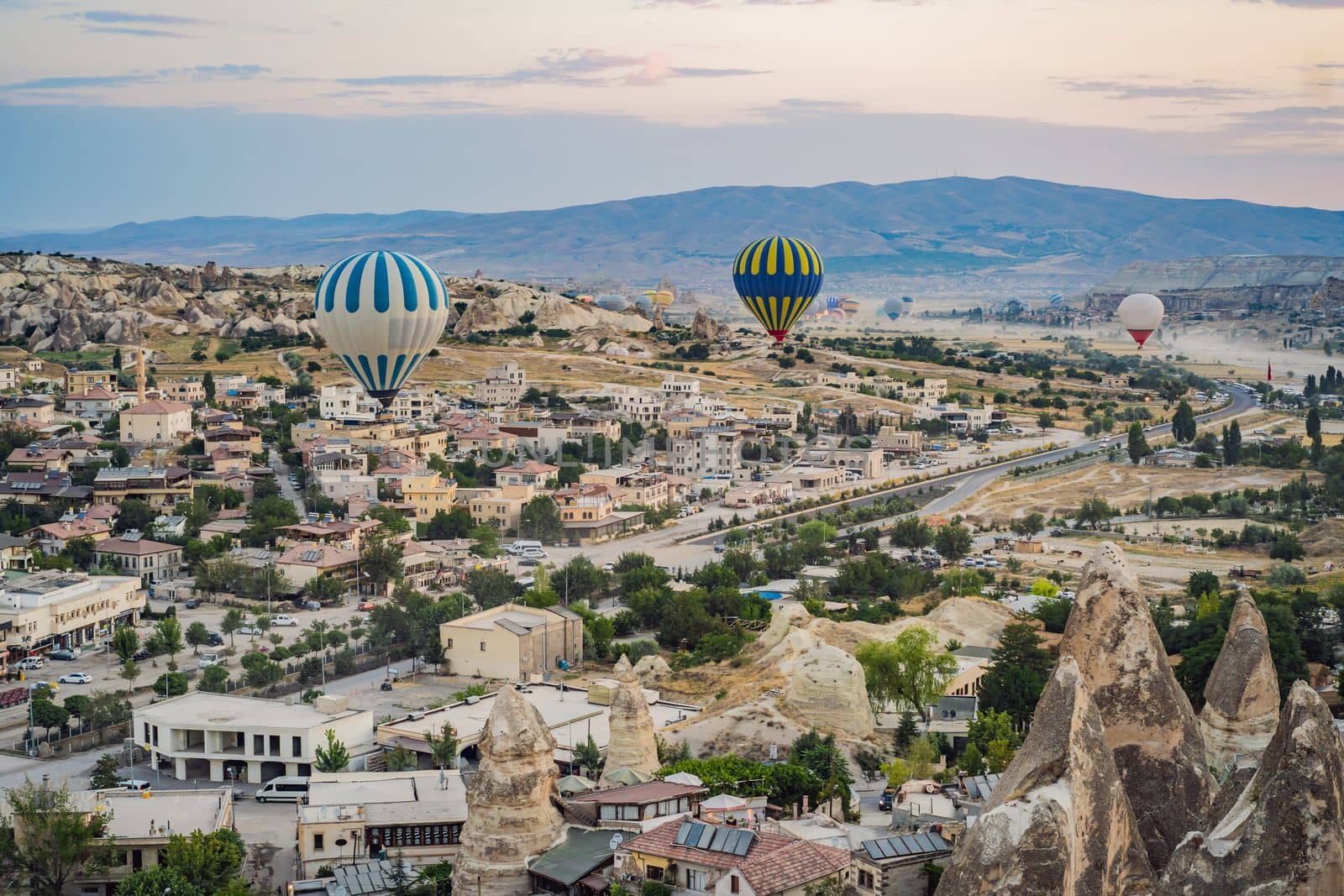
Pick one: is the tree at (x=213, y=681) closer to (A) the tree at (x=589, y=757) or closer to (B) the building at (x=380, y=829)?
(B) the building at (x=380, y=829)

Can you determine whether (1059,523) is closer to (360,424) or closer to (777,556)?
(777,556)

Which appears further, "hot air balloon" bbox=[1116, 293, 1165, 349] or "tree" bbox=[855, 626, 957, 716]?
"hot air balloon" bbox=[1116, 293, 1165, 349]

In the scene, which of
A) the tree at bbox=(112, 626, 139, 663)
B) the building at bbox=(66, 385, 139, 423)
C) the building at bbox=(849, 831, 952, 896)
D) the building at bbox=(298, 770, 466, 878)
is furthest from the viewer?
the building at bbox=(66, 385, 139, 423)

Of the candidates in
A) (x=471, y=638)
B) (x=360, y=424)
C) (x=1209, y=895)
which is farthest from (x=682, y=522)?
(x=1209, y=895)

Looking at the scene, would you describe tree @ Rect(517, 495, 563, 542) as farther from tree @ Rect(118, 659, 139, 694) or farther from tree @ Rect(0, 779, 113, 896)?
tree @ Rect(0, 779, 113, 896)

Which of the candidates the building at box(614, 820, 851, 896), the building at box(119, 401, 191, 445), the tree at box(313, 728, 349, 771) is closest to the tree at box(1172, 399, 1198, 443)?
the building at box(119, 401, 191, 445)

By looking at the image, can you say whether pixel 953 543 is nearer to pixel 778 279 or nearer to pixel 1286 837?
pixel 778 279

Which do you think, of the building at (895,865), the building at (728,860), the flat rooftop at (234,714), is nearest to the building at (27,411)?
the flat rooftop at (234,714)
